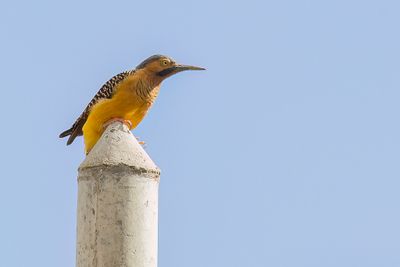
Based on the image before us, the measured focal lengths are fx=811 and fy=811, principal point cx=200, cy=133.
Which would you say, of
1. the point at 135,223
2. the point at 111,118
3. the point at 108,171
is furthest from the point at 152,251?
the point at 111,118

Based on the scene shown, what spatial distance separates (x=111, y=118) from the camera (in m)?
9.62

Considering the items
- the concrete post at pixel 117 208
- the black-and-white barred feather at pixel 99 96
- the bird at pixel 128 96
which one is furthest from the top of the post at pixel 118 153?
the black-and-white barred feather at pixel 99 96

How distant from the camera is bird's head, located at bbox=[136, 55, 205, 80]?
988cm

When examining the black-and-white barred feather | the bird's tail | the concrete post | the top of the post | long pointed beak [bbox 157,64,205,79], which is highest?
long pointed beak [bbox 157,64,205,79]

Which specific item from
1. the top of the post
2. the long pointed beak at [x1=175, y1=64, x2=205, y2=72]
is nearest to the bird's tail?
the top of the post

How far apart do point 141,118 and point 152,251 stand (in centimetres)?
175

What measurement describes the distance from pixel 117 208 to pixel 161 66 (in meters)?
2.06

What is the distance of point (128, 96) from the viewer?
9.67 meters

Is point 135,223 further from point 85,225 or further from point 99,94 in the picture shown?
point 99,94

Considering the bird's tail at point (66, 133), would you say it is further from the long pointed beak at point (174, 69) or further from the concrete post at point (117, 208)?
the long pointed beak at point (174, 69)

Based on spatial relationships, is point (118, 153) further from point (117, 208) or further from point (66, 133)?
point (66, 133)

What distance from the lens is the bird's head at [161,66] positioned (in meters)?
9.88

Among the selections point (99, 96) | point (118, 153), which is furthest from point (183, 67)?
point (118, 153)

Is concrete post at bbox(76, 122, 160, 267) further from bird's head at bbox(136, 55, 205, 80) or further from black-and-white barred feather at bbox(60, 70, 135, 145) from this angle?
bird's head at bbox(136, 55, 205, 80)
